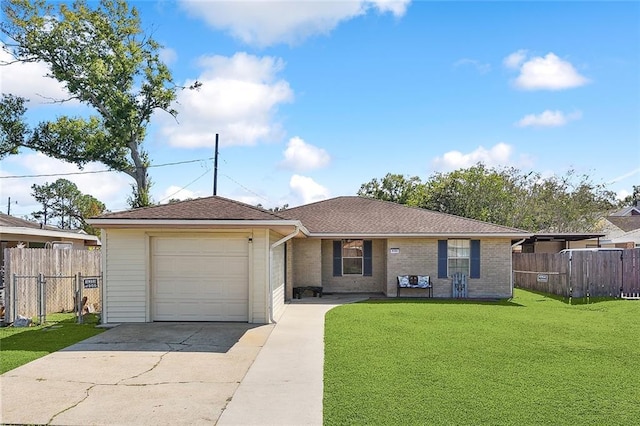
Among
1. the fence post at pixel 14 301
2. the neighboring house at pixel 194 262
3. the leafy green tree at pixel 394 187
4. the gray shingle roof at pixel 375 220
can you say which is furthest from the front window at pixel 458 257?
the leafy green tree at pixel 394 187

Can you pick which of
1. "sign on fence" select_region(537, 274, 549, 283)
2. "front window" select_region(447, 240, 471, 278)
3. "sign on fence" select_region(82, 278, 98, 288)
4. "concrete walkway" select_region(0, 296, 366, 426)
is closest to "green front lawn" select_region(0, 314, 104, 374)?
"concrete walkway" select_region(0, 296, 366, 426)

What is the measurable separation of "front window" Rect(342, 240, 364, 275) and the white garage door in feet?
24.6

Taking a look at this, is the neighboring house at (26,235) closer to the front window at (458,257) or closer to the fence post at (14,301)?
the fence post at (14,301)

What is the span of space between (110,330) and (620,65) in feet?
49.5

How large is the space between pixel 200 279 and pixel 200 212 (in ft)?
5.55

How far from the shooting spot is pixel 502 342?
32.2 feet

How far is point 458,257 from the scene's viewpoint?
61.0 ft

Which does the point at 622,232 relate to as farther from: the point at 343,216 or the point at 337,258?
the point at 337,258

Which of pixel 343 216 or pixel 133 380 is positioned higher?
pixel 343 216

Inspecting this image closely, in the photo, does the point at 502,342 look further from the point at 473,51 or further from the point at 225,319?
the point at 473,51

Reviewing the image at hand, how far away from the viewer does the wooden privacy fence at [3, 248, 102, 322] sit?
40.4 ft

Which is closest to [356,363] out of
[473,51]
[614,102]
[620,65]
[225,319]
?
[225,319]

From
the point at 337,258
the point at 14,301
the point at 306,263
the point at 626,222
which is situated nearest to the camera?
the point at 14,301

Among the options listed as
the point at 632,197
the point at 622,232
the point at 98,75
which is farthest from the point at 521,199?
the point at 632,197
